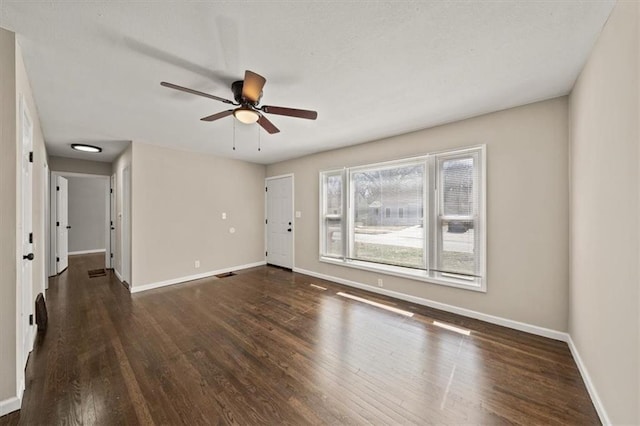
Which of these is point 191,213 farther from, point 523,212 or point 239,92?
point 523,212

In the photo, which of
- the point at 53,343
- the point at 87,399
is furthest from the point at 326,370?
the point at 53,343

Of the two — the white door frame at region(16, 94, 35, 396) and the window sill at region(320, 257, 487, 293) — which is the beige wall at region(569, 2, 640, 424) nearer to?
the window sill at region(320, 257, 487, 293)

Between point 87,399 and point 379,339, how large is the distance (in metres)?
2.40

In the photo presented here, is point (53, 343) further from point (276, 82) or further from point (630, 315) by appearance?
point (630, 315)

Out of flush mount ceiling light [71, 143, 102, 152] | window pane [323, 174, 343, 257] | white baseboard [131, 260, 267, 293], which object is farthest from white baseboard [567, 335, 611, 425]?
flush mount ceiling light [71, 143, 102, 152]

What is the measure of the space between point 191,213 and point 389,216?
3.68 m

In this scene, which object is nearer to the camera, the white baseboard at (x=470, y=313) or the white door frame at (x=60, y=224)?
the white baseboard at (x=470, y=313)

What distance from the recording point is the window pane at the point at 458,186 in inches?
120

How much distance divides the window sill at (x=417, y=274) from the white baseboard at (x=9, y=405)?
3.68 metres

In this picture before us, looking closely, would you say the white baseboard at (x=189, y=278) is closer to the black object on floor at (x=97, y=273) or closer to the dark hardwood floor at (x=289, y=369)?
the dark hardwood floor at (x=289, y=369)

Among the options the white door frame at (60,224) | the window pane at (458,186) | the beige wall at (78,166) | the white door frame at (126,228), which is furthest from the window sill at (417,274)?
the white door frame at (60,224)

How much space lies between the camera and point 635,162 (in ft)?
3.97

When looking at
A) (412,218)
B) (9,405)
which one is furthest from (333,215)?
(9,405)

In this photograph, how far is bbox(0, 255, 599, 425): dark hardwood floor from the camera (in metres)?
1.60
